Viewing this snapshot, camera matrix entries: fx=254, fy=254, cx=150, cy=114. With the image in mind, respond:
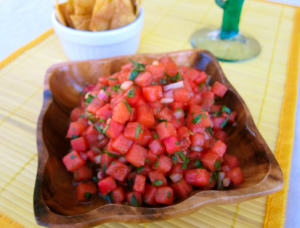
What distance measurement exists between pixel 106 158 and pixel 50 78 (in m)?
0.54

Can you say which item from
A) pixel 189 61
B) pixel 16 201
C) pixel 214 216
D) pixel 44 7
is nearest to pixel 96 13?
pixel 189 61

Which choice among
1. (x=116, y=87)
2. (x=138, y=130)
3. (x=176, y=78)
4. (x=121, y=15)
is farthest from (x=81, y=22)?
(x=138, y=130)

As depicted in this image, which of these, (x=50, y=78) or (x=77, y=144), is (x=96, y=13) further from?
(x=77, y=144)

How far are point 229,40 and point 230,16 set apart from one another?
0.19m

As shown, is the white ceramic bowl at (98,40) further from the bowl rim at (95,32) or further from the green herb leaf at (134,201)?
the green herb leaf at (134,201)

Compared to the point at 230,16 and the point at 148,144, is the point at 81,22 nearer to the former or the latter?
the point at 148,144

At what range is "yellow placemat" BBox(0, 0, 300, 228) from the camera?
3.43 ft

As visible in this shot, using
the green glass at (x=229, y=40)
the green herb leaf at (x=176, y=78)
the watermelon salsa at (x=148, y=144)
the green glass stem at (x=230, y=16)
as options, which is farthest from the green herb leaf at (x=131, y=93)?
the green glass stem at (x=230, y=16)

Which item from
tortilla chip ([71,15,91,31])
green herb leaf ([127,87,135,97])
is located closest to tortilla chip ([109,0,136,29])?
tortilla chip ([71,15,91,31])

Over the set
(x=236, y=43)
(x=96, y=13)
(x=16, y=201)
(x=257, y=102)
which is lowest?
(x=16, y=201)

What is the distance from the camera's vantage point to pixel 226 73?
5.83 ft

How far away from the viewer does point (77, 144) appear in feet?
3.78

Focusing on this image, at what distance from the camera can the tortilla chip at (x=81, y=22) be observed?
5.13 ft

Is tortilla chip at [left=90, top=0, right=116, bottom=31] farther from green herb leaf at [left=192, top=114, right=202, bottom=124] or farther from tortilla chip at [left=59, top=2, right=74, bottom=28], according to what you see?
green herb leaf at [left=192, top=114, right=202, bottom=124]
